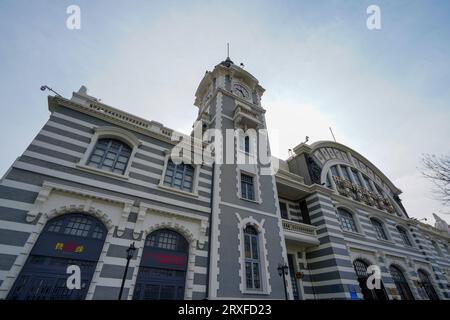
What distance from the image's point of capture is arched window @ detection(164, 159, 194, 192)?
510 inches

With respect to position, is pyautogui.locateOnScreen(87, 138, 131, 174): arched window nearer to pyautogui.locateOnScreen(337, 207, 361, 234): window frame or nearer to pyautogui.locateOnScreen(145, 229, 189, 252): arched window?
pyautogui.locateOnScreen(145, 229, 189, 252): arched window

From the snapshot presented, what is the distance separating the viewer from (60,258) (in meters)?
8.79

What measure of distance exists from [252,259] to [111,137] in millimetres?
10614

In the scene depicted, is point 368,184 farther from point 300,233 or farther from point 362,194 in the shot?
point 300,233

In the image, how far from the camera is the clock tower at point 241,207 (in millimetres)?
11680

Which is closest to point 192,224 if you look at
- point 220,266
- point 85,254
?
point 220,266

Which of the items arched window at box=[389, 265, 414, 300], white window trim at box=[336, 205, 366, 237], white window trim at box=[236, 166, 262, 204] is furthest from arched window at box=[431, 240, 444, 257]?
white window trim at box=[236, 166, 262, 204]

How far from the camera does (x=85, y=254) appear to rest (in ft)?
30.1

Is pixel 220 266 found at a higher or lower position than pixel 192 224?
lower

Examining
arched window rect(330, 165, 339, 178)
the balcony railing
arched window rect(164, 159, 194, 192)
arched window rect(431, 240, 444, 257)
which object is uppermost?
arched window rect(330, 165, 339, 178)

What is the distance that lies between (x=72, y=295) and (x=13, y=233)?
3.15m

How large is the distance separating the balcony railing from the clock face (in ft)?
40.6

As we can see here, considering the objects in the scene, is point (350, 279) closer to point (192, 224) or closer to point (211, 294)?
point (211, 294)

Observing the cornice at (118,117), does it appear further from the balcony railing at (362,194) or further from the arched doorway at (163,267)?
the balcony railing at (362,194)
